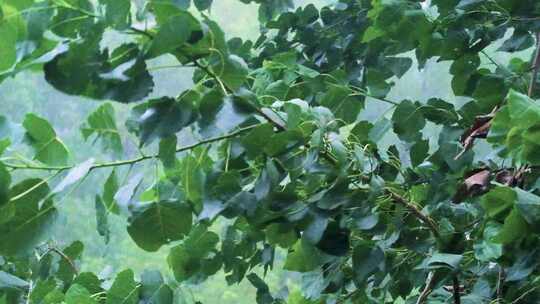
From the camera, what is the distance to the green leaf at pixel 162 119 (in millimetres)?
435

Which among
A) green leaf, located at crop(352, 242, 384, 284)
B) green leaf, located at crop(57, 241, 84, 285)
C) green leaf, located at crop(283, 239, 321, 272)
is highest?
green leaf, located at crop(352, 242, 384, 284)

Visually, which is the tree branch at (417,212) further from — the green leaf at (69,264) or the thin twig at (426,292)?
the green leaf at (69,264)

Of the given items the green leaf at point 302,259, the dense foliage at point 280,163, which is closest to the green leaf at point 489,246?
the dense foliage at point 280,163

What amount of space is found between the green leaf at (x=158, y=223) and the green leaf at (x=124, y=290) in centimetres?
10

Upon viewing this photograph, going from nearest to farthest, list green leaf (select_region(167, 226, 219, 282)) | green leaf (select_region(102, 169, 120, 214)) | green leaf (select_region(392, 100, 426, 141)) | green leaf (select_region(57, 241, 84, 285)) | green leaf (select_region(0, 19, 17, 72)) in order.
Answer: green leaf (select_region(0, 19, 17, 72)) < green leaf (select_region(102, 169, 120, 214)) < green leaf (select_region(167, 226, 219, 282)) < green leaf (select_region(392, 100, 426, 141)) < green leaf (select_region(57, 241, 84, 285))

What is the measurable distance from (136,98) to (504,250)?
30 centimetres

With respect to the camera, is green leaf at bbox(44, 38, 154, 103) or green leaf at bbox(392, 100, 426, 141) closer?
green leaf at bbox(44, 38, 154, 103)

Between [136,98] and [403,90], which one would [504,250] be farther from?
[403,90]

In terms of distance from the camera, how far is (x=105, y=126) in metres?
0.48

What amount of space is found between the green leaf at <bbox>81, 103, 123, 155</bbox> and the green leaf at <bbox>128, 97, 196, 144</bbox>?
4 cm

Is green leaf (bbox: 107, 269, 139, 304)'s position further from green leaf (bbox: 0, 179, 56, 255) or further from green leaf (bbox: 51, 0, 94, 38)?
green leaf (bbox: 51, 0, 94, 38)

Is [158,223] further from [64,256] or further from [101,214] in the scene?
[64,256]

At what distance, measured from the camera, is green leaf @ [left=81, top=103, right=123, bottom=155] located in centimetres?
48

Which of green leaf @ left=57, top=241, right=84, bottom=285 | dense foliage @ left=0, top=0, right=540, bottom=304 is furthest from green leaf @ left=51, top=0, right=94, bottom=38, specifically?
green leaf @ left=57, top=241, right=84, bottom=285
